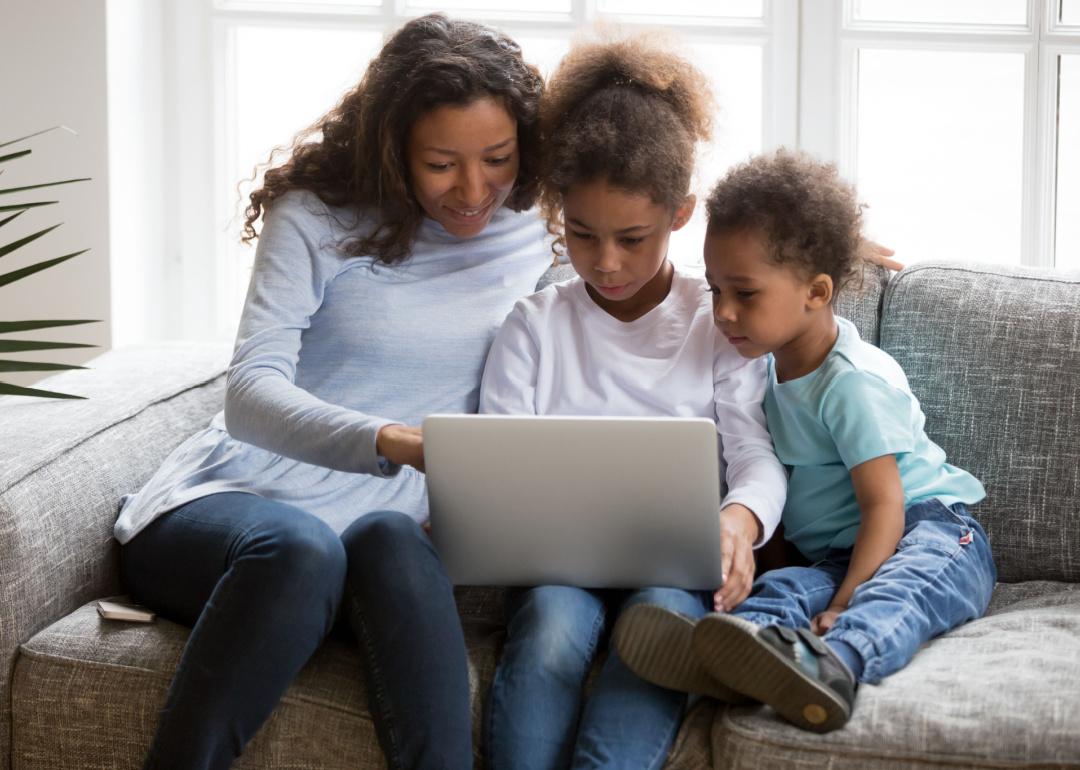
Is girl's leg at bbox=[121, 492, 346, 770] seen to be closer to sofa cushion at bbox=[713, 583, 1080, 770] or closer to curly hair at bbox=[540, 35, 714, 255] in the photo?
sofa cushion at bbox=[713, 583, 1080, 770]

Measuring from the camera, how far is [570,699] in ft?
4.41

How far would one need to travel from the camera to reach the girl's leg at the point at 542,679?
1.28 metres

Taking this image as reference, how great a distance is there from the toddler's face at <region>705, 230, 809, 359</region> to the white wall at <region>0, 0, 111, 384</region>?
1278 mm

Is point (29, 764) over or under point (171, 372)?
under

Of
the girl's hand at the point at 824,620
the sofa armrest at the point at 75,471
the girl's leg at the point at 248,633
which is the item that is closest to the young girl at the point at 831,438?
the girl's hand at the point at 824,620

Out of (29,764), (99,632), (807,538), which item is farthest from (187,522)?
(807,538)

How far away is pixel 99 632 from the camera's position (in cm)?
142

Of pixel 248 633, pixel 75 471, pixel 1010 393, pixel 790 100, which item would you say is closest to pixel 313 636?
pixel 248 633

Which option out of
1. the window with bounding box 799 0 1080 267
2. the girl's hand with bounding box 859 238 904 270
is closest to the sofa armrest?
the girl's hand with bounding box 859 238 904 270

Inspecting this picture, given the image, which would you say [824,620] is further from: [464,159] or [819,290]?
[464,159]

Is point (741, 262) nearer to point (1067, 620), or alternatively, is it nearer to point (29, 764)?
point (1067, 620)

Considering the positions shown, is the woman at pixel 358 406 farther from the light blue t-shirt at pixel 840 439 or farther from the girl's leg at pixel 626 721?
the light blue t-shirt at pixel 840 439

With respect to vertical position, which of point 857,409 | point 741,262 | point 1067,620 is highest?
point 741,262

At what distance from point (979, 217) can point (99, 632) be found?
77.9 inches
